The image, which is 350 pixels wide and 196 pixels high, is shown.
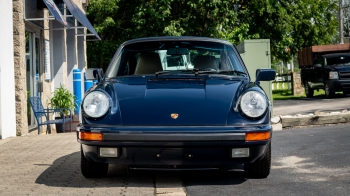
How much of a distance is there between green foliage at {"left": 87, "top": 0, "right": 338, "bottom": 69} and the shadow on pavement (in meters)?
25.9

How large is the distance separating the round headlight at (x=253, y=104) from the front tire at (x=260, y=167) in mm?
451

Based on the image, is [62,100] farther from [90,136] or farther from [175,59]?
[90,136]

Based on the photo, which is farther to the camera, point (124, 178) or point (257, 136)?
point (124, 178)

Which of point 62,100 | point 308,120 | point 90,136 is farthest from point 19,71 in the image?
point 90,136

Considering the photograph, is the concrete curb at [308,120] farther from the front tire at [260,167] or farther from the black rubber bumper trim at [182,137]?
the black rubber bumper trim at [182,137]

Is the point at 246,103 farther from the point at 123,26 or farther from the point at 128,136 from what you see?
the point at 123,26

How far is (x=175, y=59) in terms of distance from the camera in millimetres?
8031

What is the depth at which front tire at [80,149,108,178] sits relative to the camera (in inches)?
279

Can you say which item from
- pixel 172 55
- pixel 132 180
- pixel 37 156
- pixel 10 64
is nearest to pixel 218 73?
pixel 172 55

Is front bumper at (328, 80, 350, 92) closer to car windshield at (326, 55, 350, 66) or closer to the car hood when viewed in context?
car windshield at (326, 55, 350, 66)

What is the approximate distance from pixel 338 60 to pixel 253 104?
22.0 meters

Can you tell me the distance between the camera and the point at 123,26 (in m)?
42.5

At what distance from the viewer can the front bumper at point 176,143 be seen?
21.0ft

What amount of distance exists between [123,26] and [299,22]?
10.3 m
